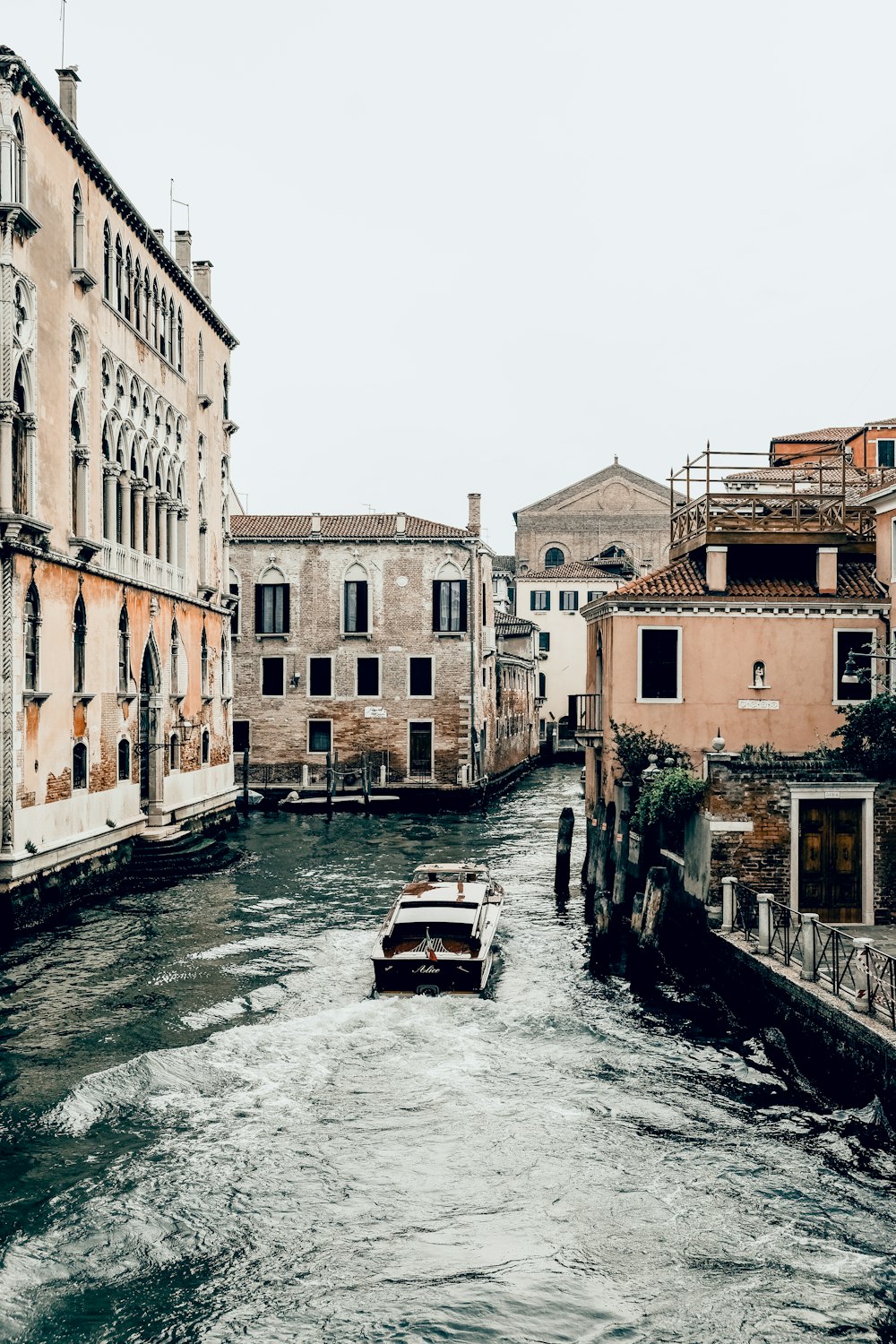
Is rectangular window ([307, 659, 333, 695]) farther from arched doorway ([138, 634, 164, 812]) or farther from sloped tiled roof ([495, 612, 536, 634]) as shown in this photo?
arched doorway ([138, 634, 164, 812])

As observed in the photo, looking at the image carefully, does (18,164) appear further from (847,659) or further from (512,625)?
(512,625)

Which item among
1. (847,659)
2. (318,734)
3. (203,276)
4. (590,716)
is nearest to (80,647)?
(590,716)

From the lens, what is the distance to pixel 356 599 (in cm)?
4025

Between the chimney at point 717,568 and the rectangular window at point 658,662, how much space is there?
41.0 inches

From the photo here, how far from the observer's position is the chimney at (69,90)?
22625mm

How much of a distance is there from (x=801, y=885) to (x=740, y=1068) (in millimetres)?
3506

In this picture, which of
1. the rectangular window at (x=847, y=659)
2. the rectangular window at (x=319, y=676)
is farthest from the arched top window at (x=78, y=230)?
the rectangular window at (x=319, y=676)

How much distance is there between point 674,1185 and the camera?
10016 mm

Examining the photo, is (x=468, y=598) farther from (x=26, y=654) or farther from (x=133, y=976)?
(x=133, y=976)

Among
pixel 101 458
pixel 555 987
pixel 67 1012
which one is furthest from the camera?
pixel 101 458

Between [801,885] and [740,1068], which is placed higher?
[801,885]

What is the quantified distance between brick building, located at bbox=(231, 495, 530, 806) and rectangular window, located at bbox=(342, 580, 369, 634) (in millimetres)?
40

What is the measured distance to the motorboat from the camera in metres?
15.1

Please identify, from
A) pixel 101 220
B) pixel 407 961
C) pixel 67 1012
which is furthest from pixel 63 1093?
pixel 101 220
